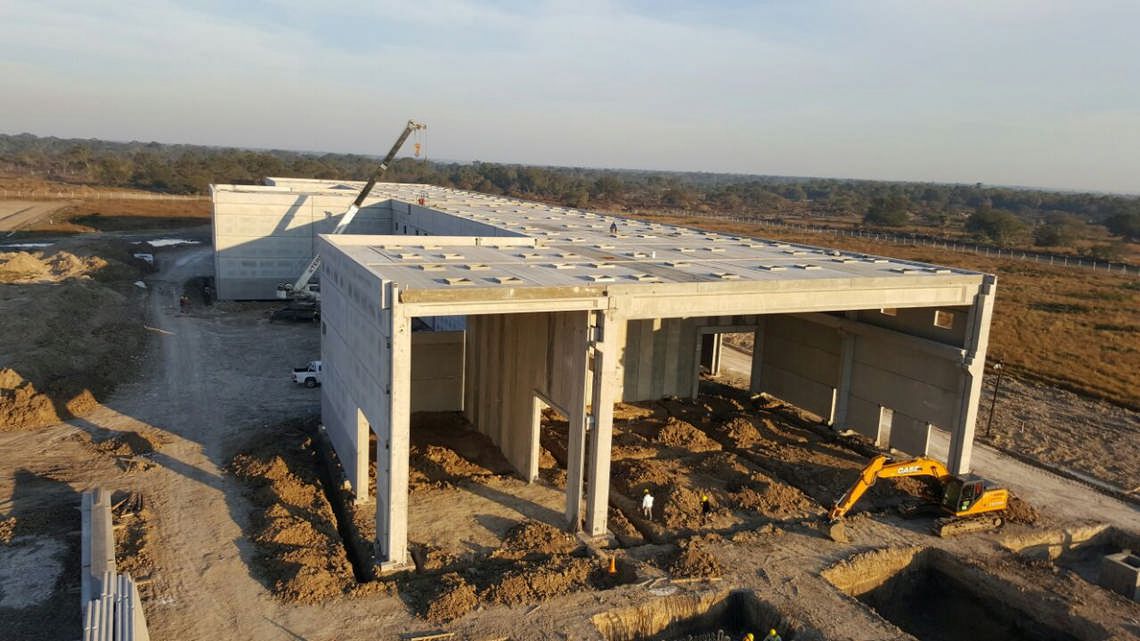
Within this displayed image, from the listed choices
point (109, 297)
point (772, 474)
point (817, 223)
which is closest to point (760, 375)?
point (772, 474)

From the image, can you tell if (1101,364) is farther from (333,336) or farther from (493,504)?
(333,336)

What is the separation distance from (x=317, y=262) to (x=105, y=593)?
3179cm

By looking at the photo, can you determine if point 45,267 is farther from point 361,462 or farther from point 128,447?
point 361,462

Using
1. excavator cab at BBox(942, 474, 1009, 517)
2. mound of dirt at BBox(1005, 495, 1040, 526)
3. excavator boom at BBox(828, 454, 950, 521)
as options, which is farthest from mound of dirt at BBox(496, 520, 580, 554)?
mound of dirt at BBox(1005, 495, 1040, 526)

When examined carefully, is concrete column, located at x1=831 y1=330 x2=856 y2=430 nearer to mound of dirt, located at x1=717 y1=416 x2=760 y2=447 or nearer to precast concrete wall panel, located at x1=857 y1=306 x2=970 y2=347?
precast concrete wall panel, located at x1=857 y1=306 x2=970 y2=347

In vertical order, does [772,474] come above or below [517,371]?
below

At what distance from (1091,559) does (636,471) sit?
38.3ft

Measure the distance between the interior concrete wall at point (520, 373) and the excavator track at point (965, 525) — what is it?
965cm

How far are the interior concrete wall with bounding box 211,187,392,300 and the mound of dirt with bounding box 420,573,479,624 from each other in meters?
35.8

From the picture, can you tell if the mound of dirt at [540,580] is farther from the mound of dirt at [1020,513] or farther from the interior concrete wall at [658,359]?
the interior concrete wall at [658,359]

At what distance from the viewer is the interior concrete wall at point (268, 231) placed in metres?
46.4

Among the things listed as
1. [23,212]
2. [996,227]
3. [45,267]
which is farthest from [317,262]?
[996,227]

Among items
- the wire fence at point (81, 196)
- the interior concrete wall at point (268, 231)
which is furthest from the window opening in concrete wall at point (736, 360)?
the wire fence at point (81, 196)

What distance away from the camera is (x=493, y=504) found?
19984 millimetres
